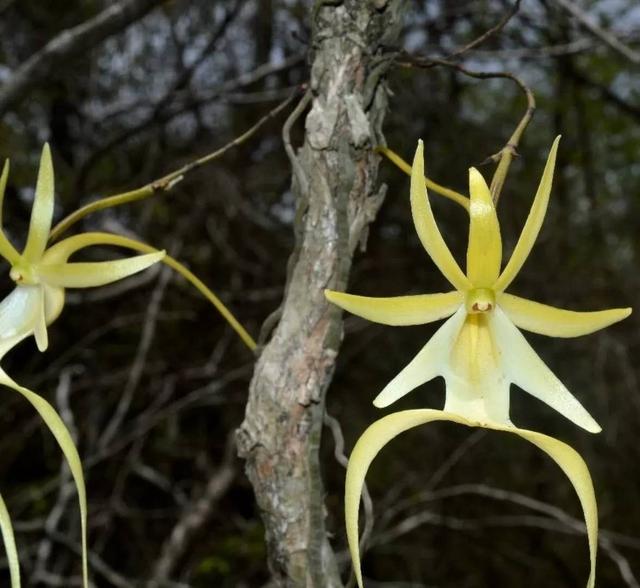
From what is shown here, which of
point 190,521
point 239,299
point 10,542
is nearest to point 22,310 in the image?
point 10,542

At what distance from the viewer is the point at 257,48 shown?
236cm

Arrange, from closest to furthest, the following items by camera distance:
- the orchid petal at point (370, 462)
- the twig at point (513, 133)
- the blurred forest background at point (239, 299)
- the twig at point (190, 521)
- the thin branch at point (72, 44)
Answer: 1. the orchid petal at point (370, 462)
2. the twig at point (513, 133)
3. the thin branch at point (72, 44)
4. the twig at point (190, 521)
5. the blurred forest background at point (239, 299)

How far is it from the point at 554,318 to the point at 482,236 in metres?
0.08

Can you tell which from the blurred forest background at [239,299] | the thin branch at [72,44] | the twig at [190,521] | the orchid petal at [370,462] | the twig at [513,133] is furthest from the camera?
the blurred forest background at [239,299]

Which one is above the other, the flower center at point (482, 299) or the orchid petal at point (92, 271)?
the orchid petal at point (92, 271)

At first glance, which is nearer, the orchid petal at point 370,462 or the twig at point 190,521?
the orchid petal at point 370,462

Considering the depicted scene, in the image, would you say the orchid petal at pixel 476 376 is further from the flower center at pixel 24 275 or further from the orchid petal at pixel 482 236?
the flower center at pixel 24 275

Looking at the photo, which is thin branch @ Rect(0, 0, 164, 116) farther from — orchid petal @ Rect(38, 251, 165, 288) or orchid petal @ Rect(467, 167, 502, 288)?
orchid petal @ Rect(467, 167, 502, 288)

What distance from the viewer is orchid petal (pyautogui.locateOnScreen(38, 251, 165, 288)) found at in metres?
0.62

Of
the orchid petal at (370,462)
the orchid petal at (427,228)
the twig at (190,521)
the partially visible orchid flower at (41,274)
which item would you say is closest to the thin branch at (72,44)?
the partially visible orchid flower at (41,274)

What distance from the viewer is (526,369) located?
57 centimetres

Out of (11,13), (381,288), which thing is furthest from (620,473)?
(11,13)

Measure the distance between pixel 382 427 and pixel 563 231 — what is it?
2.49 metres

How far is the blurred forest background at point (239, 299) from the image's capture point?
195 centimetres
